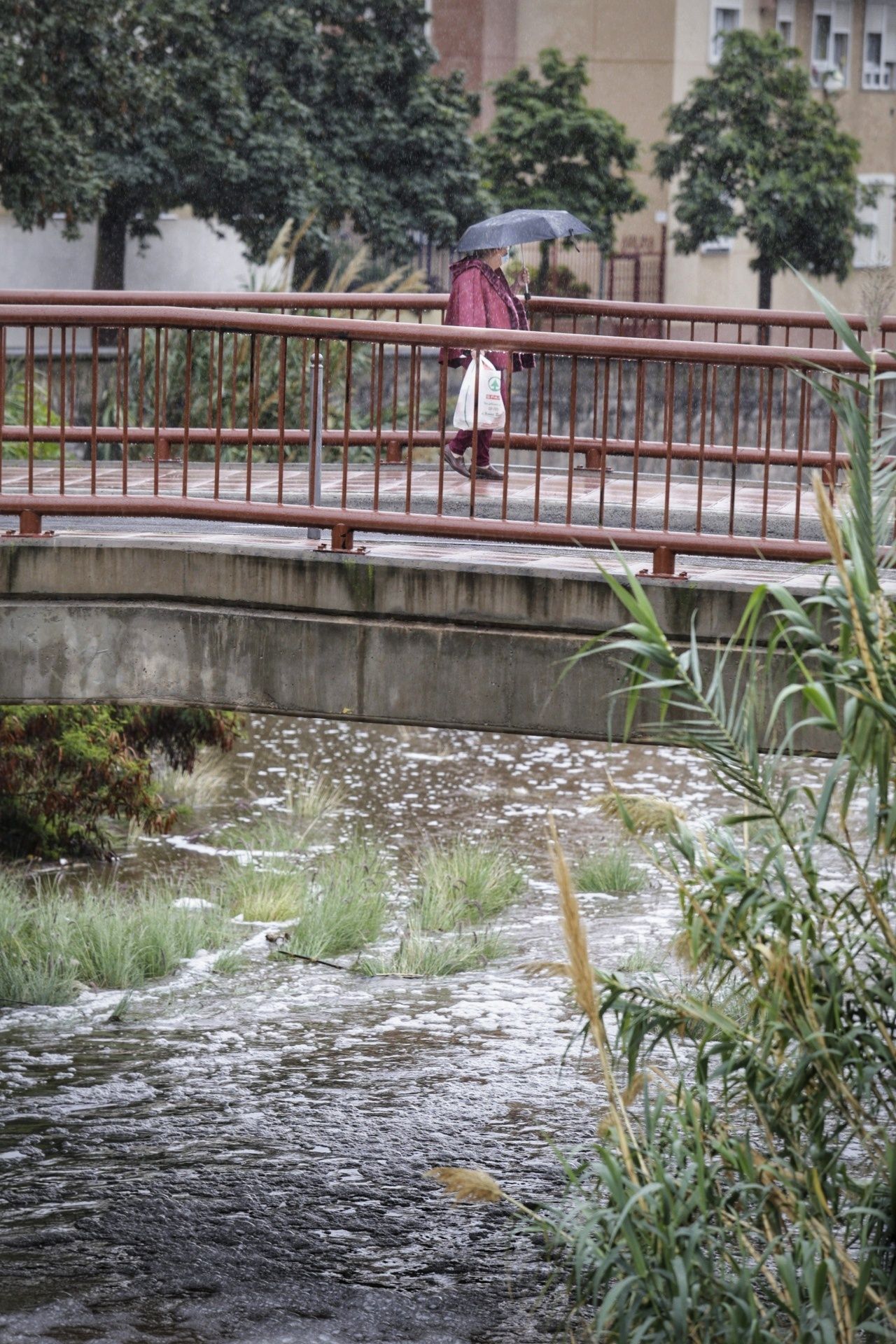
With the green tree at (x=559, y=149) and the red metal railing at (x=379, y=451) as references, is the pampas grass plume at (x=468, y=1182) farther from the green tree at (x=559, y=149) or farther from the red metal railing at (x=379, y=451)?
the green tree at (x=559, y=149)

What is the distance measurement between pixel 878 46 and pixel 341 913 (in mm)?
32932

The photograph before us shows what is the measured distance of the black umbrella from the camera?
423 inches

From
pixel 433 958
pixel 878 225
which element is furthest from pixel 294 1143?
pixel 878 225

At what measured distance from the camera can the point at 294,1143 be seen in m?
8.97

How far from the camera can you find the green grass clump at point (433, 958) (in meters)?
11.3

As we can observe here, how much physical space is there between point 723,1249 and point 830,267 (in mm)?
29977

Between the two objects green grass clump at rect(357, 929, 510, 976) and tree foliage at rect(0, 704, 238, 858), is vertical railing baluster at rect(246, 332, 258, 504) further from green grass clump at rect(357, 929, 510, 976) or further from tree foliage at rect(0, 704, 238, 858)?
tree foliage at rect(0, 704, 238, 858)

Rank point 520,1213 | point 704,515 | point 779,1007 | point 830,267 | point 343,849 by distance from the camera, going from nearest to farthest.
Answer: point 779,1007, point 520,1213, point 704,515, point 343,849, point 830,267

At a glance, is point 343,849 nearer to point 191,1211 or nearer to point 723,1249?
point 191,1211

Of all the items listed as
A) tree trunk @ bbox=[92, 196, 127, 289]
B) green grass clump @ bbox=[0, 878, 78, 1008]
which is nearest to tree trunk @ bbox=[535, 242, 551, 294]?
tree trunk @ bbox=[92, 196, 127, 289]

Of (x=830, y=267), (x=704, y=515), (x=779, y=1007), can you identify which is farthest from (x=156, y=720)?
(x=830, y=267)

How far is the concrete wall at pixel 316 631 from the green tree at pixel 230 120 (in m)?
17.1

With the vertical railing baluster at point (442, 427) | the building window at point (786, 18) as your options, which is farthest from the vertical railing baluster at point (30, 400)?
the building window at point (786, 18)

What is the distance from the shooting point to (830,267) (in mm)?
34125
